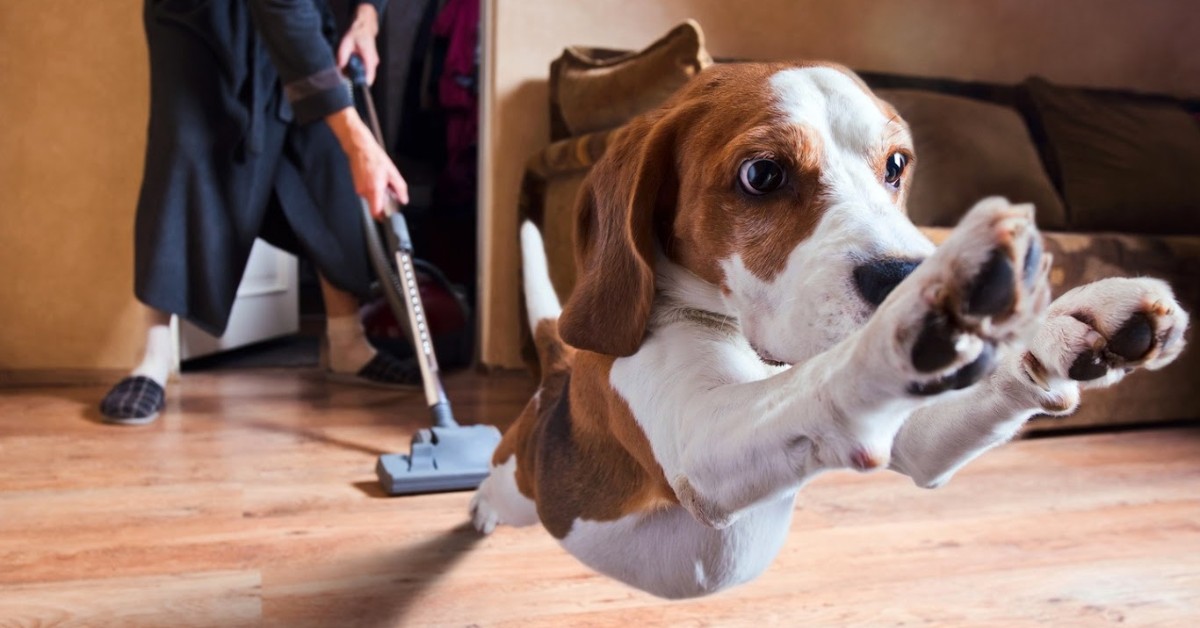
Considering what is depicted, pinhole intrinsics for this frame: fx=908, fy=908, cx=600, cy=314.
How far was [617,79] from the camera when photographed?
2240 millimetres

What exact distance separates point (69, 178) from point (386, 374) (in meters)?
1.10

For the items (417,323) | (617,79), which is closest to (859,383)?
(417,323)

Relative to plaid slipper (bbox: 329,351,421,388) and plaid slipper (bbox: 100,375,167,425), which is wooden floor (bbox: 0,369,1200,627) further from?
plaid slipper (bbox: 329,351,421,388)

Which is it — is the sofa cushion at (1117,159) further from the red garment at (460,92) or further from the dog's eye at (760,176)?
the dog's eye at (760,176)

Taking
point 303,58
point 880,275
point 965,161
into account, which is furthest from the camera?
point 965,161

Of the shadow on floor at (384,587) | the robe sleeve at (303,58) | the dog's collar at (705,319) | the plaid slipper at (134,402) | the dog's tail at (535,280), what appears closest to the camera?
the dog's collar at (705,319)

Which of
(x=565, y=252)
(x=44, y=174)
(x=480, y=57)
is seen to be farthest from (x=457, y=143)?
(x=44, y=174)

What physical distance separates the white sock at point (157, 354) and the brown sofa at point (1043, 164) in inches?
41.5

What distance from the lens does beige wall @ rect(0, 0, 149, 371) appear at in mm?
2637

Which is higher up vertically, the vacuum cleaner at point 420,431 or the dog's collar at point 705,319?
the dog's collar at point 705,319

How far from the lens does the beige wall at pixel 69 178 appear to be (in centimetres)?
264

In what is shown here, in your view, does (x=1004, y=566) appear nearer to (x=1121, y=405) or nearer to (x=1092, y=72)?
(x=1121, y=405)

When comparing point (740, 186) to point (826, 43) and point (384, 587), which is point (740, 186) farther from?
point (826, 43)

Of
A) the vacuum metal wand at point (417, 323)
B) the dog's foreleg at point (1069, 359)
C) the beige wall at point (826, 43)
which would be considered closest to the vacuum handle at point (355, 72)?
the vacuum metal wand at point (417, 323)
